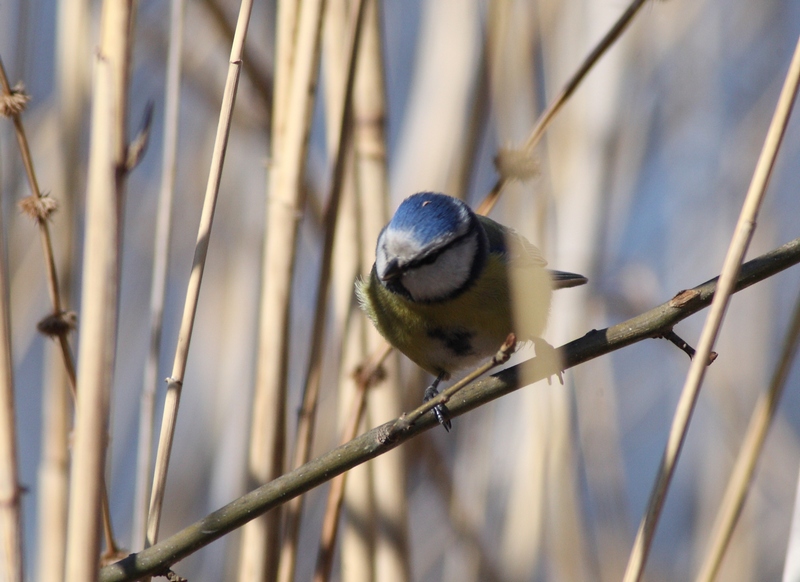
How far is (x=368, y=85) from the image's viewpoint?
4.06ft

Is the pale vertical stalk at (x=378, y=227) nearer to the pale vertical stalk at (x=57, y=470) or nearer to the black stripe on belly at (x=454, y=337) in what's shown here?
the black stripe on belly at (x=454, y=337)

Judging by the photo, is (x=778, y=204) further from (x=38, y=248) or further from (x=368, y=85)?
(x=38, y=248)

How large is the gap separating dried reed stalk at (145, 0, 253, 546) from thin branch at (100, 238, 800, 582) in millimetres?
67

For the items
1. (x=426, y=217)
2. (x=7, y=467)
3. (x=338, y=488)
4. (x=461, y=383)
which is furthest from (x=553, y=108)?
(x=7, y=467)

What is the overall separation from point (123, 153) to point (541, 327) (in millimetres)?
716

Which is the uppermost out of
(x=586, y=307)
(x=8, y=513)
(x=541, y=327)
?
(x=586, y=307)

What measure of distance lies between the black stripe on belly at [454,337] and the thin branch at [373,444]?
404 millimetres

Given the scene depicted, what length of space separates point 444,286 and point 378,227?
5.4 inches

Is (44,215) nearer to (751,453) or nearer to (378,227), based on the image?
(378,227)

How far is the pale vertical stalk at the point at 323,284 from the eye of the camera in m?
1.02

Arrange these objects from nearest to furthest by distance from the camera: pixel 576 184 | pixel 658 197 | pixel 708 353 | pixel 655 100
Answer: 1. pixel 708 353
2. pixel 576 184
3. pixel 655 100
4. pixel 658 197

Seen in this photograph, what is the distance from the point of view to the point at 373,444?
732mm

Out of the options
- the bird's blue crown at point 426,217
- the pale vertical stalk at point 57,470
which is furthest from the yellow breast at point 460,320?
the pale vertical stalk at point 57,470

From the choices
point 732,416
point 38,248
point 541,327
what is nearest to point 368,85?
point 541,327
